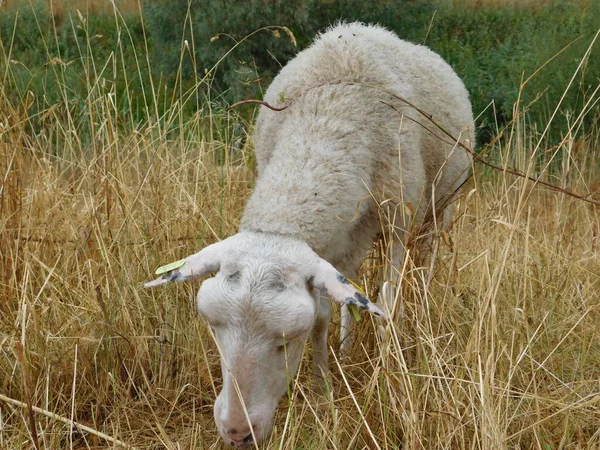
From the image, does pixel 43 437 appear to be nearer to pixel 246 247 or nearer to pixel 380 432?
pixel 246 247

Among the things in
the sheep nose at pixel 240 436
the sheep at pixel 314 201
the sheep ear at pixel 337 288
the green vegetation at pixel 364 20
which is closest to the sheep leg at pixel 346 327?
the sheep at pixel 314 201

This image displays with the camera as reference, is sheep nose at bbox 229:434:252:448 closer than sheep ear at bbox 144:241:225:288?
Yes

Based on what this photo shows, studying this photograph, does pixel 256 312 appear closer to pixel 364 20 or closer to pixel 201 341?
pixel 201 341

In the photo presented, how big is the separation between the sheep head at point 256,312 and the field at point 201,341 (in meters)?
0.13

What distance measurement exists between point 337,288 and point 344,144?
75cm

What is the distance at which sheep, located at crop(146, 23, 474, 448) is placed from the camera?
109 inches

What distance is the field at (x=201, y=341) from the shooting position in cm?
284

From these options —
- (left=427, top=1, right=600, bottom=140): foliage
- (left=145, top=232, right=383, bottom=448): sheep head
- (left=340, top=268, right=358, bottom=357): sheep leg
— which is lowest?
(left=427, top=1, right=600, bottom=140): foliage

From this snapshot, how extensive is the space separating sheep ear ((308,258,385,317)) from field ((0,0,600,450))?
0.41ft

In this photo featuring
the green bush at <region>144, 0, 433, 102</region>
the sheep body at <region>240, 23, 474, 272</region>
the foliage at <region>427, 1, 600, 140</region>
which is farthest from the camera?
the green bush at <region>144, 0, 433, 102</region>

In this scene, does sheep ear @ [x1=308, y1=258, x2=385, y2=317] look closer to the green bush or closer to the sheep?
the sheep

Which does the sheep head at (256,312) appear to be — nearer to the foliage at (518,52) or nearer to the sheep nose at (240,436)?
the sheep nose at (240,436)

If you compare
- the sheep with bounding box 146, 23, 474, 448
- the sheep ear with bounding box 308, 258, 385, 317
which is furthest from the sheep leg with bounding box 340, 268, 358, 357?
the sheep ear with bounding box 308, 258, 385, 317

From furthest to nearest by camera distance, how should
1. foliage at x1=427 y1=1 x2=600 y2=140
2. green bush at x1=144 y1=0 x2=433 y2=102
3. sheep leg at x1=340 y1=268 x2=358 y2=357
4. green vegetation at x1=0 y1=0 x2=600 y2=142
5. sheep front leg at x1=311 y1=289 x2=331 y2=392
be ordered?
green bush at x1=144 y1=0 x2=433 y2=102 < green vegetation at x1=0 y1=0 x2=600 y2=142 < foliage at x1=427 y1=1 x2=600 y2=140 < sheep leg at x1=340 y1=268 x2=358 y2=357 < sheep front leg at x1=311 y1=289 x2=331 y2=392
